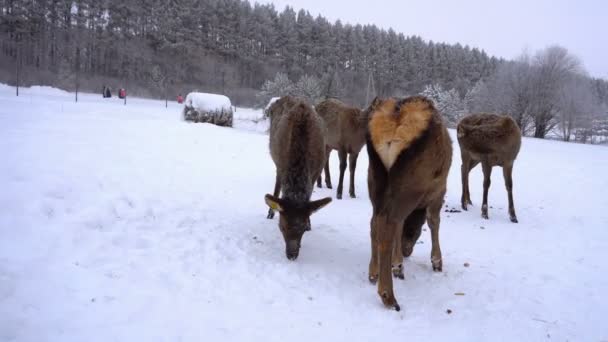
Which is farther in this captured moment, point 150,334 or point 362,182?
point 362,182

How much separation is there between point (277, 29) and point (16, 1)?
39.7 meters

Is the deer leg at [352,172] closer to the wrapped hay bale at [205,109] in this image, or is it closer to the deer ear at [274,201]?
the deer ear at [274,201]

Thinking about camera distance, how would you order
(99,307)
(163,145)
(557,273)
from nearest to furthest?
(99,307)
(557,273)
(163,145)

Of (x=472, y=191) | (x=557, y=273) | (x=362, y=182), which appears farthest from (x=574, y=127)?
(x=557, y=273)

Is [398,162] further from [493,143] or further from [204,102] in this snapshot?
[204,102]

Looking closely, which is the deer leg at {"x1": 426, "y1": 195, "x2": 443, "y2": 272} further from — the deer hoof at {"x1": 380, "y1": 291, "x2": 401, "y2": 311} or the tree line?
the tree line

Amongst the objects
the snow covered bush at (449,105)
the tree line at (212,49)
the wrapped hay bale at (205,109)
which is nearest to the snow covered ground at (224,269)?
the wrapped hay bale at (205,109)

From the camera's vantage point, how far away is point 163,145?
9.54 meters

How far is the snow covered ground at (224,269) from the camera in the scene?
2795mm

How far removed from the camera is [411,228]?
4086 millimetres

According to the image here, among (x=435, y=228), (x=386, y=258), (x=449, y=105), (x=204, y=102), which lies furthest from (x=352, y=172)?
(x=449, y=105)

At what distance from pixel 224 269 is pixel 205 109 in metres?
16.7

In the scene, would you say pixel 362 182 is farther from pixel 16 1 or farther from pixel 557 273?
pixel 16 1

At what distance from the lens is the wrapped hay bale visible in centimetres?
1889
